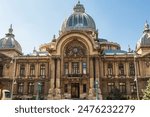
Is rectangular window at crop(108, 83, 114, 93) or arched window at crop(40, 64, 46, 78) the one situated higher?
arched window at crop(40, 64, 46, 78)

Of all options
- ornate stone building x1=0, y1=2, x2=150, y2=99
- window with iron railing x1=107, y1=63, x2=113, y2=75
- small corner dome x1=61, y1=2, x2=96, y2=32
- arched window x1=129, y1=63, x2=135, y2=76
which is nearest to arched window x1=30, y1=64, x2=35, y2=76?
ornate stone building x1=0, y1=2, x2=150, y2=99

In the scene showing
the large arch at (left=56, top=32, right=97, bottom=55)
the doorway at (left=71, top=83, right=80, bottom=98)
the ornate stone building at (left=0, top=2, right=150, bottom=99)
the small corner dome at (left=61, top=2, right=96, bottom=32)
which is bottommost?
the doorway at (left=71, top=83, right=80, bottom=98)

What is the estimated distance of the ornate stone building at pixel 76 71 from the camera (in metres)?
44.7

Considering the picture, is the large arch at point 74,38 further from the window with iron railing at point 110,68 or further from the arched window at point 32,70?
the arched window at point 32,70

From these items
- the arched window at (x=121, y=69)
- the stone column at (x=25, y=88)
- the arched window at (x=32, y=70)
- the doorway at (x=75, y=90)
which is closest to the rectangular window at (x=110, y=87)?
the arched window at (x=121, y=69)

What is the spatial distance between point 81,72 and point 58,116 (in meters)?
40.3

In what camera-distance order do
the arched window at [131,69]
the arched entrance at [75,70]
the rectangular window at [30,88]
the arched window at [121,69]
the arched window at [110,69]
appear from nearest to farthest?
the arched entrance at [75,70] < the arched window at [131,69] < the rectangular window at [30,88] < the arched window at [121,69] < the arched window at [110,69]

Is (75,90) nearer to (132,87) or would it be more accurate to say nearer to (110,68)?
(110,68)

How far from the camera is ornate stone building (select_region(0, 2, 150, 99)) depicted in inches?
1761

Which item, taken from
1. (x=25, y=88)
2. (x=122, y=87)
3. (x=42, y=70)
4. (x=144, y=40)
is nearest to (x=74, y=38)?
(x=42, y=70)

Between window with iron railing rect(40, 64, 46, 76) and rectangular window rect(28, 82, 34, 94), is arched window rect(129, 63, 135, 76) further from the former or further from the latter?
rectangular window rect(28, 82, 34, 94)

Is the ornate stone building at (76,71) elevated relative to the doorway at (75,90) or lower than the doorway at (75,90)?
elevated

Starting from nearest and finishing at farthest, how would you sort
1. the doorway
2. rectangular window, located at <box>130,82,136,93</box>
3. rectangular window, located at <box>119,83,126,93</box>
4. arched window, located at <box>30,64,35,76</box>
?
the doorway → rectangular window, located at <box>130,82,136,93</box> → rectangular window, located at <box>119,83,126,93</box> → arched window, located at <box>30,64,35,76</box>

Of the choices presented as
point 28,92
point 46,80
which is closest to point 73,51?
point 46,80
